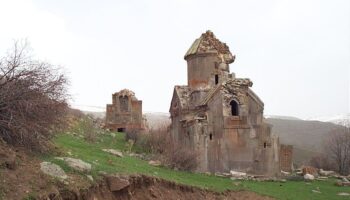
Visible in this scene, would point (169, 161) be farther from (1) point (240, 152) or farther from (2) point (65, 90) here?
(2) point (65, 90)

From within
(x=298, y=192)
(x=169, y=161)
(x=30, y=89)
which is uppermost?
(x=30, y=89)

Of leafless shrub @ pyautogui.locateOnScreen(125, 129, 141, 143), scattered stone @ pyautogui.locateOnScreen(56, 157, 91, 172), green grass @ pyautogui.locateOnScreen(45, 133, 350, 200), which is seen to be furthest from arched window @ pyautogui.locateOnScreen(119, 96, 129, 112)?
scattered stone @ pyautogui.locateOnScreen(56, 157, 91, 172)

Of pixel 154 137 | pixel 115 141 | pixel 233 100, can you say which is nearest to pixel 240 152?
pixel 233 100

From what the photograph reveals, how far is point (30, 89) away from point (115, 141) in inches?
656

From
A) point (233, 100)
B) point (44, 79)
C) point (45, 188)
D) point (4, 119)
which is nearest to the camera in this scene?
point (45, 188)

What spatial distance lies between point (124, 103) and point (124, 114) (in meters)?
1.43

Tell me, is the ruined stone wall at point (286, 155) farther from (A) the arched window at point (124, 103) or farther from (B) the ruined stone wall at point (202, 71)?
(A) the arched window at point (124, 103)

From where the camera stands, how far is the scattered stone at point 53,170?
30.3 feet

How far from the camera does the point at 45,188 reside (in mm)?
8555

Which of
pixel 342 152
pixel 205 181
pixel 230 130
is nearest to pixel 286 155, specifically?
pixel 230 130

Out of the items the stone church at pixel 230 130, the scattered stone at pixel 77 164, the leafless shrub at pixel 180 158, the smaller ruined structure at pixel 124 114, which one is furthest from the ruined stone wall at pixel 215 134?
the scattered stone at pixel 77 164

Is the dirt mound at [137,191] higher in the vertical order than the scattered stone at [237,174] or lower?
higher

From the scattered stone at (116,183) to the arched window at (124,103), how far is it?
24248mm

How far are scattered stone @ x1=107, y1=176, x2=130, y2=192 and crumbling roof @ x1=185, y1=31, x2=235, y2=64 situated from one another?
55.5 feet
